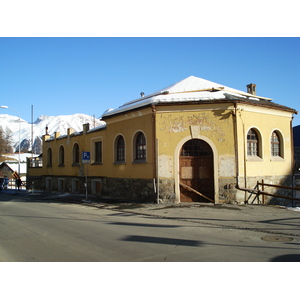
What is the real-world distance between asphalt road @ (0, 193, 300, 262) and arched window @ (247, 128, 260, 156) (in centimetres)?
726

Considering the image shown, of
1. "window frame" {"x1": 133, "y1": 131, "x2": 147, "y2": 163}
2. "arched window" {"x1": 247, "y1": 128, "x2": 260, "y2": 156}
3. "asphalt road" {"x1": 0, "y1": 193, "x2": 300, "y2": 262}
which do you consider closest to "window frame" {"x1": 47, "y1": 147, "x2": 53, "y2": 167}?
"window frame" {"x1": 133, "y1": 131, "x2": 147, "y2": 163}

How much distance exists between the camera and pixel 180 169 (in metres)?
15.8

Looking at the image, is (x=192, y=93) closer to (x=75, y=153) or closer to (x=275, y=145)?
(x=275, y=145)

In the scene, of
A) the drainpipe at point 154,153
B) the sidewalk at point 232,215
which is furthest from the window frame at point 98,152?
the drainpipe at point 154,153

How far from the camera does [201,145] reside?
620 inches

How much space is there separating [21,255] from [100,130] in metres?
15.3

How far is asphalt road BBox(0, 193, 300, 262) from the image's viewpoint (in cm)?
631

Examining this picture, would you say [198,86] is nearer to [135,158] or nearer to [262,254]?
→ [135,158]

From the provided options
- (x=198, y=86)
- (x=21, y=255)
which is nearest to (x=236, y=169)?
(x=198, y=86)

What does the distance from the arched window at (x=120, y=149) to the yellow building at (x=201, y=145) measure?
24 cm

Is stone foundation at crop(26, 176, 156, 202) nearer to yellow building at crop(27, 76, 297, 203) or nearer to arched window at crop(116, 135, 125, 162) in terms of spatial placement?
yellow building at crop(27, 76, 297, 203)

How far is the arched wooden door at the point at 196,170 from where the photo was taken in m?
15.6

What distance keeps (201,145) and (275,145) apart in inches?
203

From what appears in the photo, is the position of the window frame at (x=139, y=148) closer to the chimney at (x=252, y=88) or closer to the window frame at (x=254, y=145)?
the window frame at (x=254, y=145)
